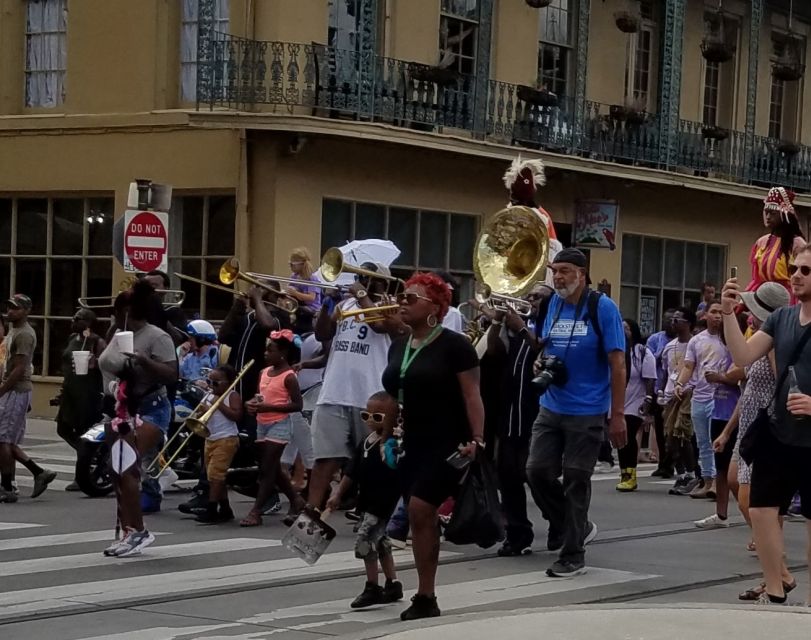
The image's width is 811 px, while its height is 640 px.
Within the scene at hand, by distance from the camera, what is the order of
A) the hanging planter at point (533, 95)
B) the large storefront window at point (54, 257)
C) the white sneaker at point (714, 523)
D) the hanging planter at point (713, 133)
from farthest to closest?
the hanging planter at point (713, 133) < the hanging planter at point (533, 95) < the large storefront window at point (54, 257) < the white sneaker at point (714, 523)

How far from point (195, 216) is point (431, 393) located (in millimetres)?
14543

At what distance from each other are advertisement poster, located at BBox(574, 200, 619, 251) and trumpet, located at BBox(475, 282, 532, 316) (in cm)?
1552

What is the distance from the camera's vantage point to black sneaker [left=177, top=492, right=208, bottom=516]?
13422 mm

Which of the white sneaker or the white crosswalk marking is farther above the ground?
the white sneaker

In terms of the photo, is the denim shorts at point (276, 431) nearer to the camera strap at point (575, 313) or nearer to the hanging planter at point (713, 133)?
the camera strap at point (575, 313)

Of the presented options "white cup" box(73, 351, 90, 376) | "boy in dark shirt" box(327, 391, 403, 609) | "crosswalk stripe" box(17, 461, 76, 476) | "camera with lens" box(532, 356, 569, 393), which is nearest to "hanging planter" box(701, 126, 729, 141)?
"crosswalk stripe" box(17, 461, 76, 476)

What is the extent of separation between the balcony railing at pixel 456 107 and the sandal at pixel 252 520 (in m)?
10.2

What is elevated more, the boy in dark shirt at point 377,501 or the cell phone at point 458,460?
the cell phone at point 458,460

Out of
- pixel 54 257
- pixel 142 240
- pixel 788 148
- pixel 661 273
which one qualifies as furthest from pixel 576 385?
pixel 788 148

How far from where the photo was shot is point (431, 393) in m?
9.02

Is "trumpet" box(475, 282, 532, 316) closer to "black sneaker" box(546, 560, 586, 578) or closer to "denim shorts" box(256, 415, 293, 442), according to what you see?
"black sneaker" box(546, 560, 586, 578)

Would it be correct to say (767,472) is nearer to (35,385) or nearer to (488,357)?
(488,357)

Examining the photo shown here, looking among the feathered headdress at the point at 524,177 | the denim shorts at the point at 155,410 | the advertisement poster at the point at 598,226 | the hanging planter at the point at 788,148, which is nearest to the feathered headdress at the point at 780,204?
the feathered headdress at the point at 524,177

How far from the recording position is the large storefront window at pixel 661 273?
97.0 feet
